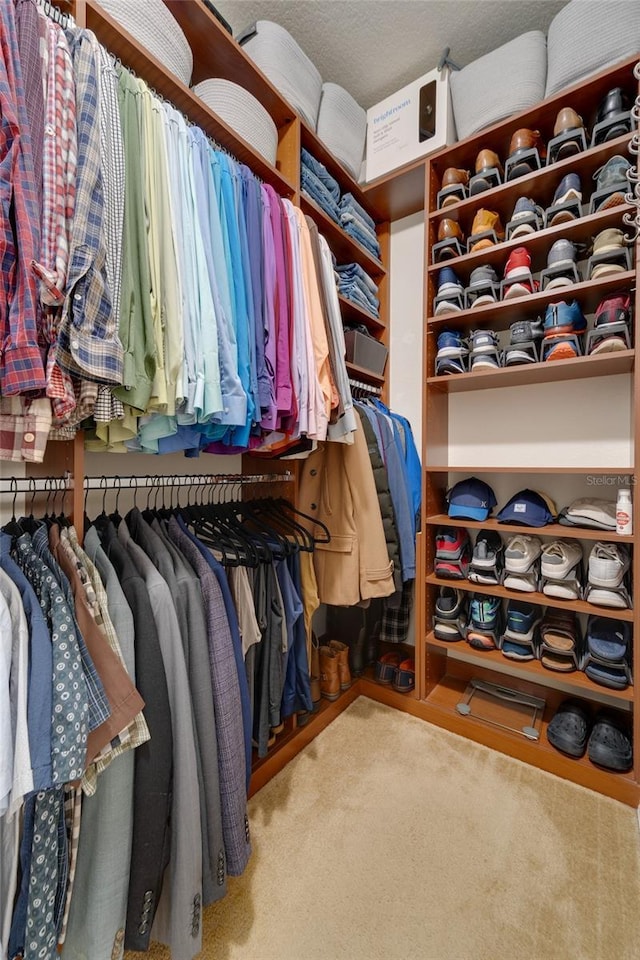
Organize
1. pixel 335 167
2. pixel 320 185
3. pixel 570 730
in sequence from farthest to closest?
pixel 335 167 → pixel 320 185 → pixel 570 730

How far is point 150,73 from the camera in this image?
107cm

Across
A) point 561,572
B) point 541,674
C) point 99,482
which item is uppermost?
point 99,482

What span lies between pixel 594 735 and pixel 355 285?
2.16 meters

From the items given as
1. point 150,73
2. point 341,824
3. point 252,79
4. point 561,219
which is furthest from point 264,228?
point 341,824

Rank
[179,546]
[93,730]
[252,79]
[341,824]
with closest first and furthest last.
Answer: [93,730], [179,546], [341,824], [252,79]

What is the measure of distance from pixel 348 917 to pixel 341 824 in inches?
10.4

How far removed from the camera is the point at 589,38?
1.42 metres

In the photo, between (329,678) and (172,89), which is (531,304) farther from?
(329,678)

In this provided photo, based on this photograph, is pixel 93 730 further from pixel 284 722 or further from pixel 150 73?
pixel 150 73

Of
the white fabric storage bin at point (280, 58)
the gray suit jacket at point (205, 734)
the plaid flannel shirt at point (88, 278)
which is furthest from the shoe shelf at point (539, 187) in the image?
the gray suit jacket at point (205, 734)

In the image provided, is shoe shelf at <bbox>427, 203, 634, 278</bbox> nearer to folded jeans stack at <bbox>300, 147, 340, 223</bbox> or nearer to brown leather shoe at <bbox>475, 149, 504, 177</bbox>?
brown leather shoe at <bbox>475, 149, 504, 177</bbox>

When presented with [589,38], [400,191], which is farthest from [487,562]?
[589,38]

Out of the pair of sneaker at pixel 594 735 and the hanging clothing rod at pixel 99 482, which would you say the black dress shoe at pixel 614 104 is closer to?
the hanging clothing rod at pixel 99 482

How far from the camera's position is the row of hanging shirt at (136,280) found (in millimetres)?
655
